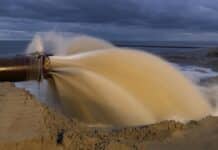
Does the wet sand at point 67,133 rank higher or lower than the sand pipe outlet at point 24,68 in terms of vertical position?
lower

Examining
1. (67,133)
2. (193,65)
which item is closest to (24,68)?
(67,133)

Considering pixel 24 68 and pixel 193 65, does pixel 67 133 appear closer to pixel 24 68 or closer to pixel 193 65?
pixel 24 68

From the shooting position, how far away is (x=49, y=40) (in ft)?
25.2

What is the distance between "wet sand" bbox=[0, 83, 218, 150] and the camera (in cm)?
419

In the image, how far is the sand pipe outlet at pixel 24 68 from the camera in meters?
6.73

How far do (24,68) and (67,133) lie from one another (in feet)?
7.95

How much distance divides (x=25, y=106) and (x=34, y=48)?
2423 mm

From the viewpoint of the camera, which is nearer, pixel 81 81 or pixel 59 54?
pixel 81 81

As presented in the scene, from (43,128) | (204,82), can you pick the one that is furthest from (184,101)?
(204,82)

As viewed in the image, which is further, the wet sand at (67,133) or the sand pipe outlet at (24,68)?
the sand pipe outlet at (24,68)

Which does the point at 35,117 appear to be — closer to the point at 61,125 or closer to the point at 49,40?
the point at 61,125

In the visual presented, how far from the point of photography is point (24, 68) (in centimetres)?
673

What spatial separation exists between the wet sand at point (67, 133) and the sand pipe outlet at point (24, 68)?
0.40m

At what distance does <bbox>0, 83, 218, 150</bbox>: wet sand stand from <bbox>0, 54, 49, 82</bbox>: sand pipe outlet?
1.30ft
